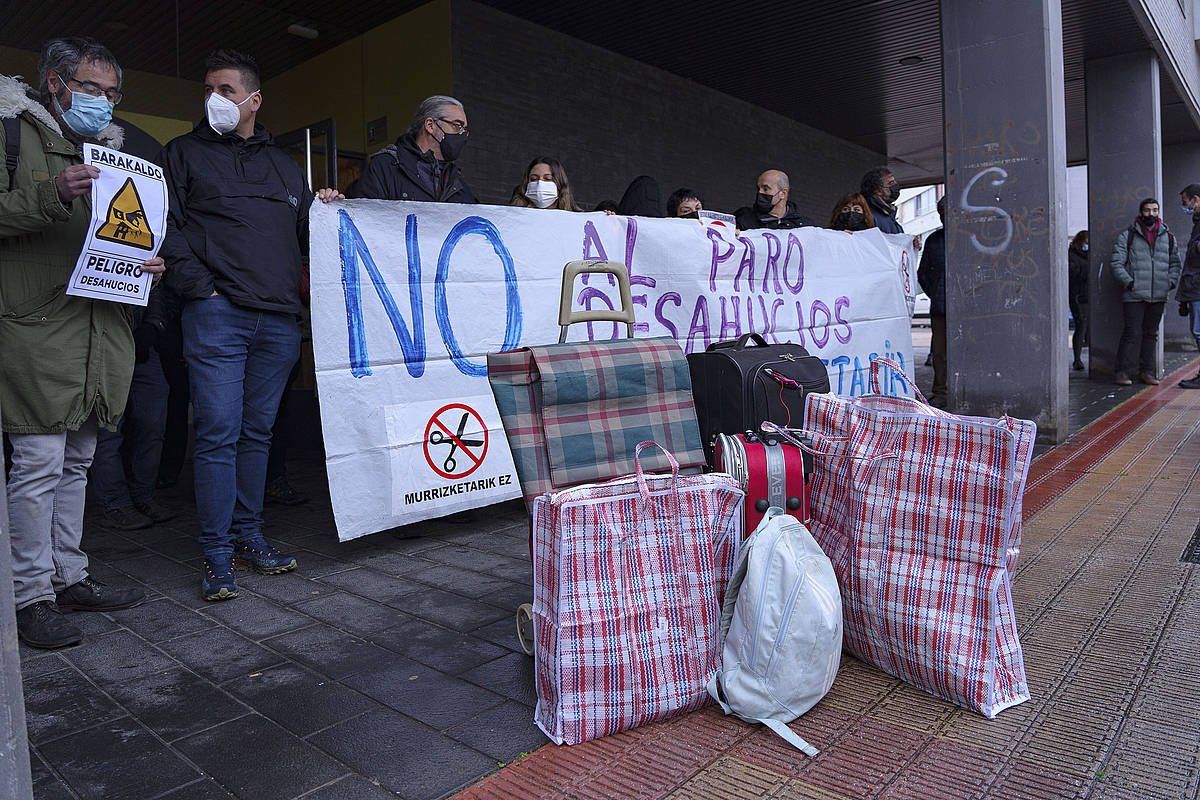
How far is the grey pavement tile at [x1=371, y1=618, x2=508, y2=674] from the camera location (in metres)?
2.87

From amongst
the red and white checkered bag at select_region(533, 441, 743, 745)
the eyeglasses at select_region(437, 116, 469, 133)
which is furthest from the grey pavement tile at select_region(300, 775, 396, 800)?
the eyeglasses at select_region(437, 116, 469, 133)

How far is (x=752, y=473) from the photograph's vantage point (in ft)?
8.98

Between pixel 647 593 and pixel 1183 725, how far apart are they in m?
1.50

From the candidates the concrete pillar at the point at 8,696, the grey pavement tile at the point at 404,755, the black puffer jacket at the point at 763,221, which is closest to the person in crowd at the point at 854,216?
the black puffer jacket at the point at 763,221

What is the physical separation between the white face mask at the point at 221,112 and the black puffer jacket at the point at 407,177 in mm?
839

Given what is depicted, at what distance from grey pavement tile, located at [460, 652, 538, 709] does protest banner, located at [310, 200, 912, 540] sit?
1349mm

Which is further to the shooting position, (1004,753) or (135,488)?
(135,488)

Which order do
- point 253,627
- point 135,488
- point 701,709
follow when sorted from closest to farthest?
point 701,709
point 253,627
point 135,488

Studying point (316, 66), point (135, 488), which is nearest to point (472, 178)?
point (316, 66)

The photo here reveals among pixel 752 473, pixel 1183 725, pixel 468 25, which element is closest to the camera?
pixel 1183 725

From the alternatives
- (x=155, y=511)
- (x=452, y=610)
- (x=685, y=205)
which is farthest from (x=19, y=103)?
(x=685, y=205)

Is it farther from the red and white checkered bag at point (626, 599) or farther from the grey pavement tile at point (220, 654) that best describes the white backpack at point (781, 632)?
the grey pavement tile at point (220, 654)

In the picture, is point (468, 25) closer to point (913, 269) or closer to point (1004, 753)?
point (913, 269)

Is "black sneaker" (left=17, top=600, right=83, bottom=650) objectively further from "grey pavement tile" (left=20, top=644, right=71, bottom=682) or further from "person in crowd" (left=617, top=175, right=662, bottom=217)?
"person in crowd" (left=617, top=175, right=662, bottom=217)
